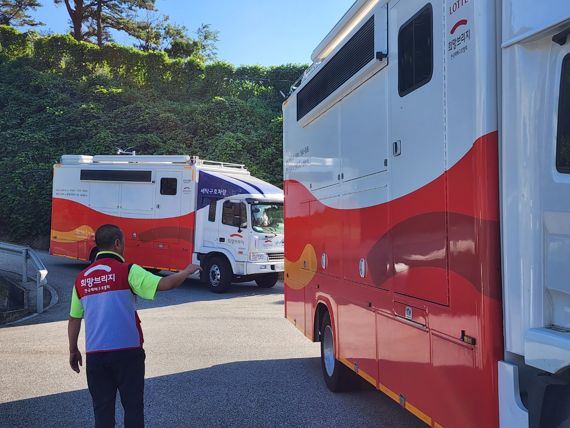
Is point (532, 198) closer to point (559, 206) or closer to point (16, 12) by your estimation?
point (559, 206)

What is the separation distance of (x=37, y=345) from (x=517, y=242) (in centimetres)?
739

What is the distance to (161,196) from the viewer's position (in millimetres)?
15320

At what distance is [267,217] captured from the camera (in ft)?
46.3

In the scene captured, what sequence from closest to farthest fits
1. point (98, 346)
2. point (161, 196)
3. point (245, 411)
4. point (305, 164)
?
point (98, 346) → point (245, 411) → point (305, 164) → point (161, 196)

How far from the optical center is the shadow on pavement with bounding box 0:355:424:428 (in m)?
5.03

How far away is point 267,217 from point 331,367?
8.38m

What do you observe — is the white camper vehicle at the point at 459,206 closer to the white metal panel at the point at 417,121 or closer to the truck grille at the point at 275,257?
the white metal panel at the point at 417,121

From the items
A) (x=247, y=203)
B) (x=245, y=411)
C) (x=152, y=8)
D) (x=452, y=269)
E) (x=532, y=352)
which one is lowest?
(x=245, y=411)

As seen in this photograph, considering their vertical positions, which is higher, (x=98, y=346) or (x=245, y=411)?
(x=98, y=346)

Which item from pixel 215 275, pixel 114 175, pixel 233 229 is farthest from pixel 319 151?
pixel 114 175

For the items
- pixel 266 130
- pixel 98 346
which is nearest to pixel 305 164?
pixel 98 346

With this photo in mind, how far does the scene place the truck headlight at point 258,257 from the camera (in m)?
13.6

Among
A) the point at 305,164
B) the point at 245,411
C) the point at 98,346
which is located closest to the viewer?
the point at 98,346

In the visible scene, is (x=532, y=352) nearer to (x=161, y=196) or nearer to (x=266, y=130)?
(x=161, y=196)
